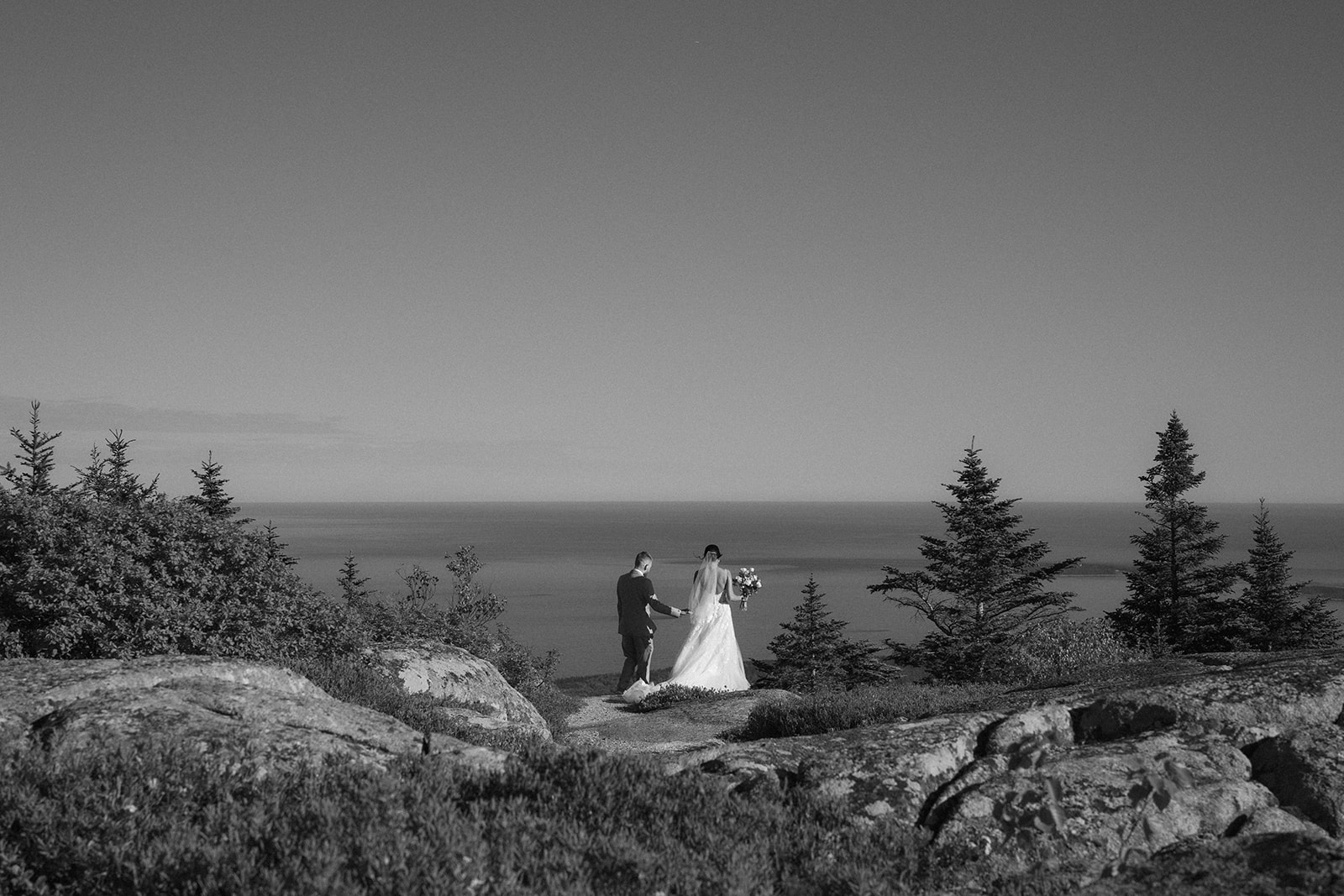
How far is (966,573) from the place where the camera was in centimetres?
3347

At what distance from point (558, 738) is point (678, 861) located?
9.07 meters

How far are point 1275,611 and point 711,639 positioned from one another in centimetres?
2882

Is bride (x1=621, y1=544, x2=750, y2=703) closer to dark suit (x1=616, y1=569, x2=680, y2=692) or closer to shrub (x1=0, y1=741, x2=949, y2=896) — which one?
dark suit (x1=616, y1=569, x2=680, y2=692)

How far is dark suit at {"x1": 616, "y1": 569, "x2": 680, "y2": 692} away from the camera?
17719 millimetres

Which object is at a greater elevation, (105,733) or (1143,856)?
(105,733)

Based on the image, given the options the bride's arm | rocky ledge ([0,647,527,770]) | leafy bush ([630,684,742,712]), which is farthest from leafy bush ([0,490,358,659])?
the bride's arm

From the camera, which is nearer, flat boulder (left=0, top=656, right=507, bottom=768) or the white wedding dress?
flat boulder (left=0, top=656, right=507, bottom=768)

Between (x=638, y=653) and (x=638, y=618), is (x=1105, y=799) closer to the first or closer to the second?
(x=638, y=618)

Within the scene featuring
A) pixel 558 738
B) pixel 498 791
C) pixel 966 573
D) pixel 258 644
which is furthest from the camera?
pixel 966 573

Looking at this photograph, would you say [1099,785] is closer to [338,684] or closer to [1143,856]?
[1143,856]

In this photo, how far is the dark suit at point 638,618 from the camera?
17719 millimetres

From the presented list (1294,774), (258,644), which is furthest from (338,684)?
(1294,774)

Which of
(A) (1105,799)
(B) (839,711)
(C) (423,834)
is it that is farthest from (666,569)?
(C) (423,834)

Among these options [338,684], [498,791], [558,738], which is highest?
[498,791]
